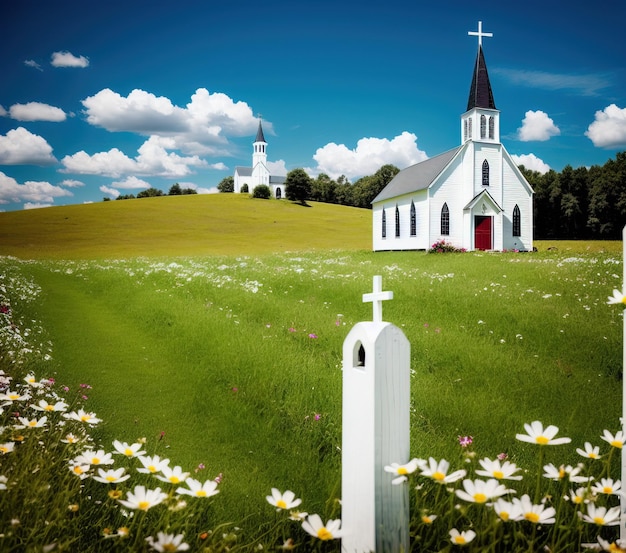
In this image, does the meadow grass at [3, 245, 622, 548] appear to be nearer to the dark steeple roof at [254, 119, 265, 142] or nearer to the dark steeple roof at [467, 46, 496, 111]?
the dark steeple roof at [467, 46, 496, 111]

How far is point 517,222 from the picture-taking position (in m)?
32.5

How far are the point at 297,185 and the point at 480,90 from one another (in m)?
65.3

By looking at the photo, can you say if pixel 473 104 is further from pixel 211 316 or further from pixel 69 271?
pixel 211 316

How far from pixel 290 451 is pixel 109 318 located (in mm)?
7368

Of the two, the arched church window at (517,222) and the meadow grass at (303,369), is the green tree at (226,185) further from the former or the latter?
the meadow grass at (303,369)

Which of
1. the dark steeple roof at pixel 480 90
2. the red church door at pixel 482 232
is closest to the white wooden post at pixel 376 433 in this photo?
the red church door at pixel 482 232

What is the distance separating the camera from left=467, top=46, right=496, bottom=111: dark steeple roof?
3328 cm

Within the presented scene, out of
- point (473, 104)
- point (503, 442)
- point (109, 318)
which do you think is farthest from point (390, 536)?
point (473, 104)

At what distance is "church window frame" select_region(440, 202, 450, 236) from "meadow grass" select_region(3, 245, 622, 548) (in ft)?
61.8

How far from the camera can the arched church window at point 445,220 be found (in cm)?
3162

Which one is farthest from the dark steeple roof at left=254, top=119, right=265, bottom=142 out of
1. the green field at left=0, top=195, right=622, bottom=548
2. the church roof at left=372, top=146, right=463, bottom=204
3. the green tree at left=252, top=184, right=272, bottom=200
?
the green field at left=0, top=195, right=622, bottom=548

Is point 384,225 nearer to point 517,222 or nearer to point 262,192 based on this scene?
point 517,222

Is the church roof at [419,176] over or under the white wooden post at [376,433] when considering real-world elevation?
over

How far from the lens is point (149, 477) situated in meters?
3.72
